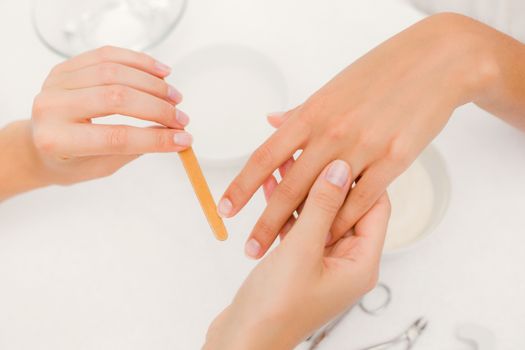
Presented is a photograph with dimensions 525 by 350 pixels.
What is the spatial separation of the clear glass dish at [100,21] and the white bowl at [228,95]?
110 mm

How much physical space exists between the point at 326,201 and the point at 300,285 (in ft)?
0.34

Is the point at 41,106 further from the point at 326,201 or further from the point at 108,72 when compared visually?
the point at 326,201

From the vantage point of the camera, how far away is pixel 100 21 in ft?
3.25

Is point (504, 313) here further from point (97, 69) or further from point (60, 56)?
point (60, 56)

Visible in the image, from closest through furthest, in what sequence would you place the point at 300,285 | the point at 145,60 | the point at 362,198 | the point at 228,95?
the point at 300,285 < the point at 362,198 < the point at 145,60 < the point at 228,95

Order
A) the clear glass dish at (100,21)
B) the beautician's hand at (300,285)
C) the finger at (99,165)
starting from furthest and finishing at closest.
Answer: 1. the clear glass dish at (100,21)
2. the finger at (99,165)
3. the beautician's hand at (300,285)

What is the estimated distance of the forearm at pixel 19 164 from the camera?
2.71ft

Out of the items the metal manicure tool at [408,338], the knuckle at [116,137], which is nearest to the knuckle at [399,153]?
the metal manicure tool at [408,338]

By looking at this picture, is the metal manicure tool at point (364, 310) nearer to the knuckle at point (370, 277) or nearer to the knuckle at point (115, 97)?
the knuckle at point (370, 277)

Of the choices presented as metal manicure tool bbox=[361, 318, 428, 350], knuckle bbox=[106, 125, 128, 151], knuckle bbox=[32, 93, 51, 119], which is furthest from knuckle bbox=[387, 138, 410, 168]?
knuckle bbox=[32, 93, 51, 119]

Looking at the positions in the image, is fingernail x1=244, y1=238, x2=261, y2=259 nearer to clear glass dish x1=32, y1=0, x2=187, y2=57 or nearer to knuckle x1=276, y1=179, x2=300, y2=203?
knuckle x1=276, y1=179, x2=300, y2=203

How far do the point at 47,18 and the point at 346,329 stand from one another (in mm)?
728

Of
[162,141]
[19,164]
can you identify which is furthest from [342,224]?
[19,164]

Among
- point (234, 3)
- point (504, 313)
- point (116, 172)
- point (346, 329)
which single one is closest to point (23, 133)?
point (116, 172)
